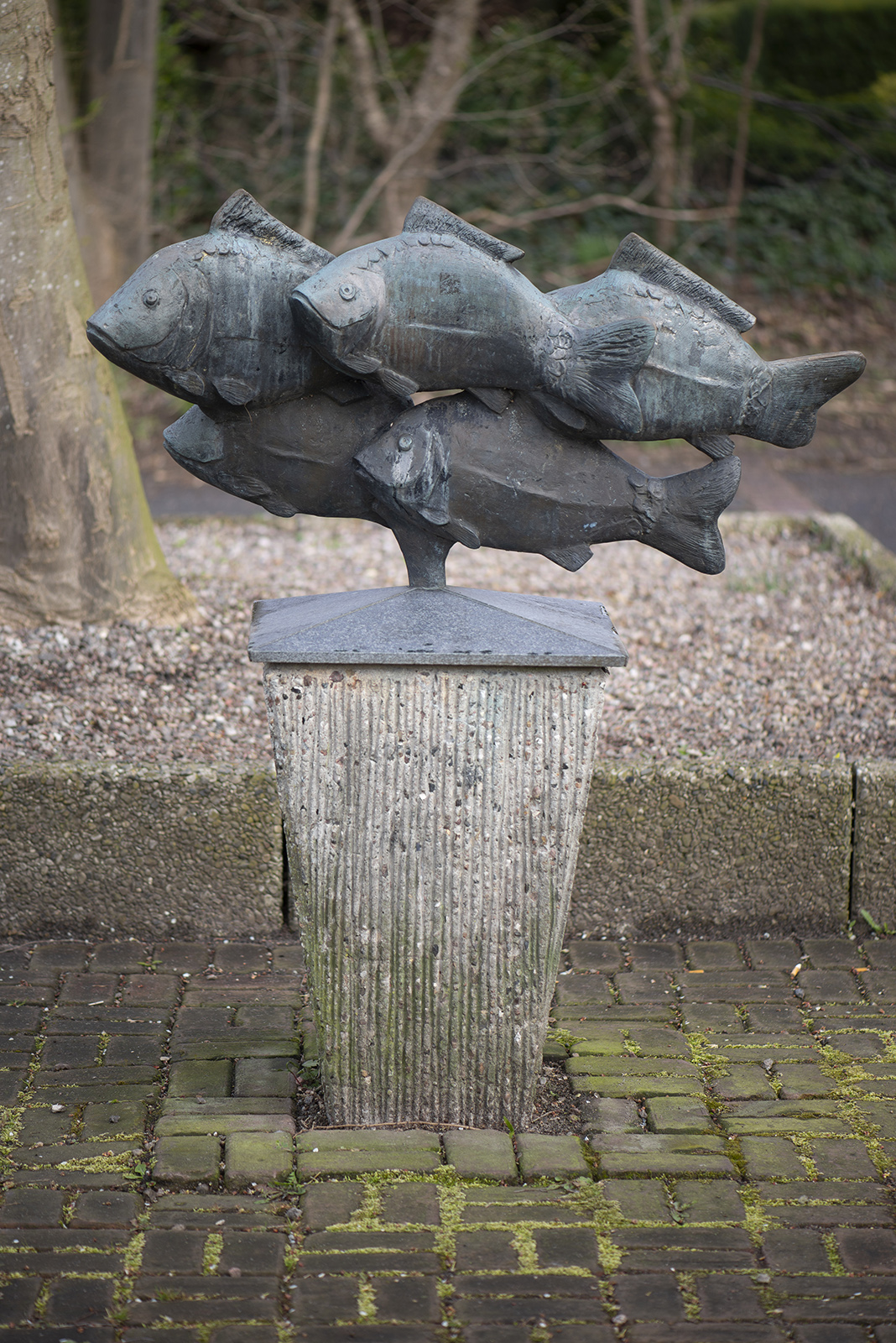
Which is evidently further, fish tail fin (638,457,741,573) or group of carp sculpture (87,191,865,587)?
fish tail fin (638,457,741,573)

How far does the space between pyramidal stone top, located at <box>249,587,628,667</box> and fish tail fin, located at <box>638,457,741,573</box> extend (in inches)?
10.0

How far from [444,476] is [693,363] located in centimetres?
54

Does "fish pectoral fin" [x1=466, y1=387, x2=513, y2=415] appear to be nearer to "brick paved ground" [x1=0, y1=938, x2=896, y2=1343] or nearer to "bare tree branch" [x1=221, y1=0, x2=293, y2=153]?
"brick paved ground" [x1=0, y1=938, x2=896, y2=1343]

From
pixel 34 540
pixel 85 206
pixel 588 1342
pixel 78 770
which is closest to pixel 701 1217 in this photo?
pixel 588 1342

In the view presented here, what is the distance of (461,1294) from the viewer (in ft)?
7.55

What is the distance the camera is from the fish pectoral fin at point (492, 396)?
101 inches

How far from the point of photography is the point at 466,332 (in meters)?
2.46

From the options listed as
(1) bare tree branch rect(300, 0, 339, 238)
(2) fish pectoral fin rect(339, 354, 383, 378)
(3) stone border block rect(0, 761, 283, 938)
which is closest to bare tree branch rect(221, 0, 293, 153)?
(1) bare tree branch rect(300, 0, 339, 238)

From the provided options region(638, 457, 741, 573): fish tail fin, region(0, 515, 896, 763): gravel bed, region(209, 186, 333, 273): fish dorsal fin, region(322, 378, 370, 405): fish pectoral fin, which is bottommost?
region(0, 515, 896, 763): gravel bed

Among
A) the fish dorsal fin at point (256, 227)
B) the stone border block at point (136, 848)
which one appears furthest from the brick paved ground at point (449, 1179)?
the fish dorsal fin at point (256, 227)

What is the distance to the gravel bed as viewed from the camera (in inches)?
157

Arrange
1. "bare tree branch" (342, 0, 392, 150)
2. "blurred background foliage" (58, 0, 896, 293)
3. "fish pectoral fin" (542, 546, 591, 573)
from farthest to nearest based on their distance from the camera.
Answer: "blurred background foliage" (58, 0, 896, 293) → "bare tree branch" (342, 0, 392, 150) → "fish pectoral fin" (542, 546, 591, 573)

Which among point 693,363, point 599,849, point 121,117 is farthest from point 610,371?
point 121,117

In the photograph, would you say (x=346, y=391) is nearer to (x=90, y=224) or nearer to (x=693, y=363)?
(x=693, y=363)
